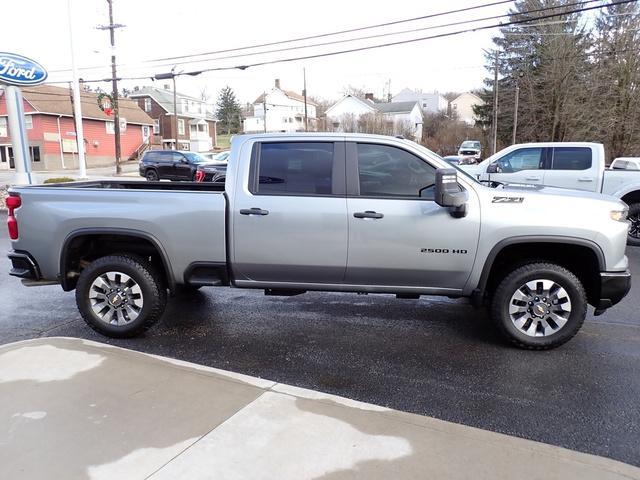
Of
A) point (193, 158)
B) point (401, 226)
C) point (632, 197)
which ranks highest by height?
point (193, 158)

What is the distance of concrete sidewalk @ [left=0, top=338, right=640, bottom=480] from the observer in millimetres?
2580

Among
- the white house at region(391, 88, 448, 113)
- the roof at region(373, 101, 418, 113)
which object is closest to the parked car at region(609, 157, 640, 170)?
the roof at region(373, 101, 418, 113)

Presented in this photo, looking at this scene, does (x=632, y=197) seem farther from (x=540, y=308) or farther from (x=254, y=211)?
(x=254, y=211)

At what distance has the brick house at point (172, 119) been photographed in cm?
6157

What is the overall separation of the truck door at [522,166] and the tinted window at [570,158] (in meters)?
0.24

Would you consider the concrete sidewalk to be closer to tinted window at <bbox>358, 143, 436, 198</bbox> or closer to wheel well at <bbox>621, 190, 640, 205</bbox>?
Result: tinted window at <bbox>358, 143, 436, 198</bbox>

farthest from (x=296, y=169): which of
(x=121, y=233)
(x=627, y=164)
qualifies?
(x=627, y=164)

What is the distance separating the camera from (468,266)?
14.1ft

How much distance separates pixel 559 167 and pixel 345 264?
7594mm

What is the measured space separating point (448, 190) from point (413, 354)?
149 centimetres

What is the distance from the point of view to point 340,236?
4344 millimetres

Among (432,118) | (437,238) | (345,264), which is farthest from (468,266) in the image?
(432,118)

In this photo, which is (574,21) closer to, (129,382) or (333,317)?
(333,317)

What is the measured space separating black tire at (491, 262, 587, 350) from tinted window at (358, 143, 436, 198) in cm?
107
